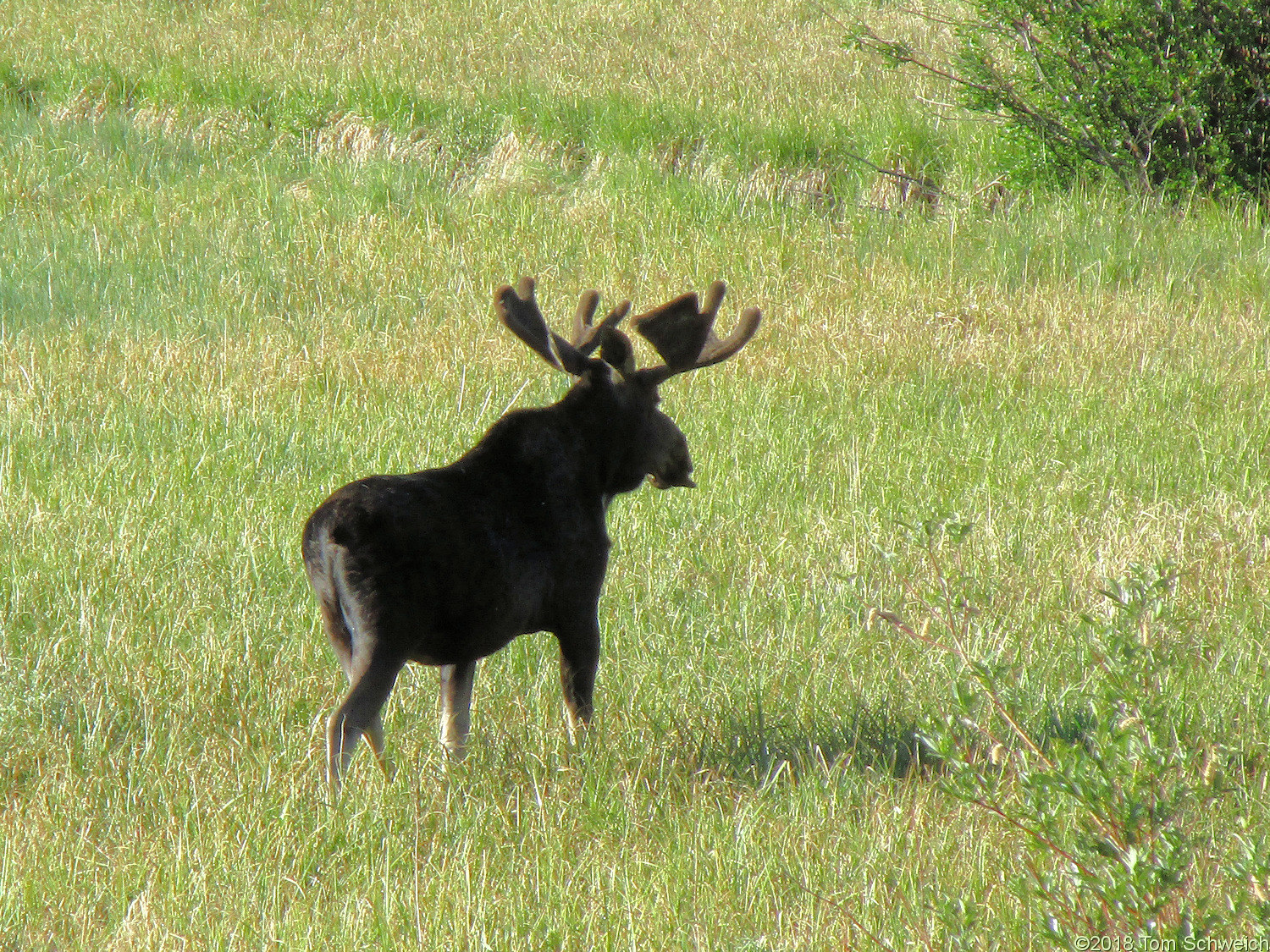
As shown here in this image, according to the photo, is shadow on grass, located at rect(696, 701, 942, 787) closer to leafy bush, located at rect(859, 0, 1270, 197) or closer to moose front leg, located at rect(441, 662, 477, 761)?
moose front leg, located at rect(441, 662, 477, 761)

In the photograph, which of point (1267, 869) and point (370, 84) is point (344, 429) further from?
point (370, 84)

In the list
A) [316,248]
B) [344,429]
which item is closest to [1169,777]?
[344,429]

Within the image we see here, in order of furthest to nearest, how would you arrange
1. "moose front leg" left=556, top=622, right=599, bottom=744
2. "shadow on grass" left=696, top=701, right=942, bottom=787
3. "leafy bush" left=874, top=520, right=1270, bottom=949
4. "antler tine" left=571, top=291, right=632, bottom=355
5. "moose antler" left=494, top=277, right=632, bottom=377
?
"antler tine" left=571, top=291, right=632, bottom=355 → "shadow on grass" left=696, top=701, right=942, bottom=787 → "moose antler" left=494, top=277, right=632, bottom=377 → "moose front leg" left=556, top=622, right=599, bottom=744 → "leafy bush" left=874, top=520, right=1270, bottom=949

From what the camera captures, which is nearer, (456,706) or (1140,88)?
(456,706)

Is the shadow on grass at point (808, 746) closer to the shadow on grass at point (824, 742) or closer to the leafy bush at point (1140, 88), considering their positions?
the shadow on grass at point (824, 742)

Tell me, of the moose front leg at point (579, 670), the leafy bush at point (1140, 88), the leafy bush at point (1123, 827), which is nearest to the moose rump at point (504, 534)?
the moose front leg at point (579, 670)

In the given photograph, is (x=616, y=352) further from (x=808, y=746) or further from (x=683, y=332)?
(x=808, y=746)

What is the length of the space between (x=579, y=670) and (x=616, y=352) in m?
0.85

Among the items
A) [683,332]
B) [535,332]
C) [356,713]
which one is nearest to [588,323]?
[683,332]

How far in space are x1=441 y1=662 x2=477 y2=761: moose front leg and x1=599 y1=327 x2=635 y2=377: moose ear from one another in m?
0.89

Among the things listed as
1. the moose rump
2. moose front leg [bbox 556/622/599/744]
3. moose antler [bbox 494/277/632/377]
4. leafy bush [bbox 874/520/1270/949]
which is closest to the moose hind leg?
the moose rump

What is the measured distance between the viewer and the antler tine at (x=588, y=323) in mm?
3764

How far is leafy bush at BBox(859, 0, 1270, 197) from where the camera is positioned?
10.5m

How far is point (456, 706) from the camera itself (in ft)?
11.7
